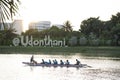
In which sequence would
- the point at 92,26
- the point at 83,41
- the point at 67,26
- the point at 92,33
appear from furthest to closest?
the point at 67,26
the point at 92,26
the point at 92,33
the point at 83,41

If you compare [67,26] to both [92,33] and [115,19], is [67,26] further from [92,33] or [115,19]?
[115,19]

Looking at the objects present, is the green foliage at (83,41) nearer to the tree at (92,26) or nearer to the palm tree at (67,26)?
the tree at (92,26)

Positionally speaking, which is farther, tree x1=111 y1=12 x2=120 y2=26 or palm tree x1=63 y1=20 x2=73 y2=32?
palm tree x1=63 y1=20 x2=73 y2=32

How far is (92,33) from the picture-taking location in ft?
290

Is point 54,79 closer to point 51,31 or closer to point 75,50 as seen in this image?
point 75,50

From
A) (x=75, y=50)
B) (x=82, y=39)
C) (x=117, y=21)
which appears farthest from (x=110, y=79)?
(x=117, y=21)

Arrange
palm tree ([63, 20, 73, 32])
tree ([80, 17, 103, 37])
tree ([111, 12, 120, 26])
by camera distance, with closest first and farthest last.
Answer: tree ([111, 12, 120, 26]) < tree ([80, 17, 103, 37]) < palm tree ([63, 20, 73, 32])

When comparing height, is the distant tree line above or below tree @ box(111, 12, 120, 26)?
below

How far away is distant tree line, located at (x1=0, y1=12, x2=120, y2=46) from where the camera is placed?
7550 centimetres

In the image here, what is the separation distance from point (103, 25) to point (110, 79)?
66.6m

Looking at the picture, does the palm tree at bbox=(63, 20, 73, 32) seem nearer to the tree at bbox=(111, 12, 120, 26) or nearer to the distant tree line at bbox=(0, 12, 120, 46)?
the distant tree line at bbox=(0, 12, 120, 46)

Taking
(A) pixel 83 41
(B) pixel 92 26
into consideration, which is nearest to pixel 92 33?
(B) pixel 92 26

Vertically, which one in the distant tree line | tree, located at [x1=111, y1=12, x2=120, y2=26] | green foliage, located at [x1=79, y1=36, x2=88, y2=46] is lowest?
green foliage, located at [x1=79, y1=36, x2=88, y2=46]

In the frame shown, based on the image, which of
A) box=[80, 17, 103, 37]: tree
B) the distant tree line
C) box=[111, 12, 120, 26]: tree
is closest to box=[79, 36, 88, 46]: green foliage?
the distant tree line
